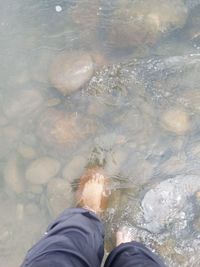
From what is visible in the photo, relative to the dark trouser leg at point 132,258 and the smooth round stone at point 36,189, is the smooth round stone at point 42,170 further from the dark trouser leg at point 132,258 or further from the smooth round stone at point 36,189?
the dark trouser leg at point 132,258

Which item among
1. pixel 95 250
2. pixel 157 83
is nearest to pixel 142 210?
pixel 95 250

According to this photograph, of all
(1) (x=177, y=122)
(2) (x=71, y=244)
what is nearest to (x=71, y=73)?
(1) (x=177, y=122)

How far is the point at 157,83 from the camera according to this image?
124 inches

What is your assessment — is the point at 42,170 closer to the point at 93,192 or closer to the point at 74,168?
the point at 74,168

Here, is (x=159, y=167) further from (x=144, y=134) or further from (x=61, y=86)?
(x=61, y=86)

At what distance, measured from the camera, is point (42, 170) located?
119 inches

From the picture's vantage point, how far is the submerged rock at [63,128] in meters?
3.04

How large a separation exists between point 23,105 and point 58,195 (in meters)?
0.81

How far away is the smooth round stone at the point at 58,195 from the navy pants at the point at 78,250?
2.15 ft

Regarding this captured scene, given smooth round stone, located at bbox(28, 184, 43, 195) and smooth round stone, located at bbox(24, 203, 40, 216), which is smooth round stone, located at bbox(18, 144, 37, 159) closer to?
smooth round stone, located at bbox(28, 184, 43, 195)

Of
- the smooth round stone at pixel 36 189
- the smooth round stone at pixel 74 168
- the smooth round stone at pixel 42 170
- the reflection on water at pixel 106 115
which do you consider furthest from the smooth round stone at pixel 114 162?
the smooth round stone at pixel 36 189

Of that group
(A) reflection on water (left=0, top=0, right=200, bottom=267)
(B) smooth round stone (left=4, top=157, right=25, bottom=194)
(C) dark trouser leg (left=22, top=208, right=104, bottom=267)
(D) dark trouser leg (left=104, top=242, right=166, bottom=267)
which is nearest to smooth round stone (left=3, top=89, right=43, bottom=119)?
(A) reflection on water (left=0, top=0, right=200, bottom=267)

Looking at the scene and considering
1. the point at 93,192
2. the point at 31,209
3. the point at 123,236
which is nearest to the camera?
the point at 123,236

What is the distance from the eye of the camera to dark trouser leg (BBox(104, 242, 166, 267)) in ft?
6.15
